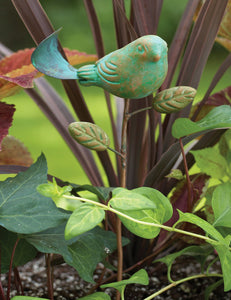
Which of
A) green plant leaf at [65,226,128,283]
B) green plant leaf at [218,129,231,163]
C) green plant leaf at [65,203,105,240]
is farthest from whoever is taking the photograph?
green plant leaf at [218,129,231,163]

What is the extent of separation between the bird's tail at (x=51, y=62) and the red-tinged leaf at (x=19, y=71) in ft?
0.11

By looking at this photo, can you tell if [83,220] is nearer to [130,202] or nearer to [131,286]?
[130,202]

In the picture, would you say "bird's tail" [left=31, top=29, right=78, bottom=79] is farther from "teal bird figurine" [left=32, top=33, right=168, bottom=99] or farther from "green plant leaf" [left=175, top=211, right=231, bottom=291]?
"green plant leaf" [left=175, top=211, right=231, bottom=291]

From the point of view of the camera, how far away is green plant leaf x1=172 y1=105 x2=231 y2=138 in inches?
14.6

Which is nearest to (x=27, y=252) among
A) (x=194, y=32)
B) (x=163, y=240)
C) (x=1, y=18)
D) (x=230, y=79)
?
(x=163, y=240)

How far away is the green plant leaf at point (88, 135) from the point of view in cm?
36

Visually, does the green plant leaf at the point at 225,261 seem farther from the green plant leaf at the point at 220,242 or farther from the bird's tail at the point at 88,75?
the bird's tail at the point at 88,75

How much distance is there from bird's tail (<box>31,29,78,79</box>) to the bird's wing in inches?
1.1

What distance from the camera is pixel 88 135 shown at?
0.36 m

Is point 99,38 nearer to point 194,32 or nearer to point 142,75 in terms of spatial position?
point 194,32

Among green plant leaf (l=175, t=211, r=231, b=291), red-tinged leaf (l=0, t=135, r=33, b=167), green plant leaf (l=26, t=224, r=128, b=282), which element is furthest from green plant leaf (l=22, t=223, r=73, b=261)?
red-tinged leaf (l=0, t=135, r=33, b=167)

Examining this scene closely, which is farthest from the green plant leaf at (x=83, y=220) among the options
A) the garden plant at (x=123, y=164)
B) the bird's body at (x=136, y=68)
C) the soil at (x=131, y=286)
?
the soil at (x=131, y=286)

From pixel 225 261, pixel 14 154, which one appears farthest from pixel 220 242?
pixel 14 154

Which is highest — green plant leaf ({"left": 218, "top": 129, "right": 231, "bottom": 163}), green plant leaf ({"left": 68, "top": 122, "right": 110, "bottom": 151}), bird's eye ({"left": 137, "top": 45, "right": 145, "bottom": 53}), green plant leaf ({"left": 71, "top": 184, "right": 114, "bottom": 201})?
bird's eye ({"left": 137, "top": 45, "right": 145, "bottom": 53})
